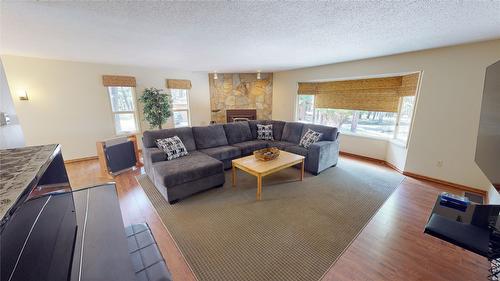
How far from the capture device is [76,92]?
4.11 meters

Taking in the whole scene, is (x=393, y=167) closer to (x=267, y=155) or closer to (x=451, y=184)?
(x=451, y=184)

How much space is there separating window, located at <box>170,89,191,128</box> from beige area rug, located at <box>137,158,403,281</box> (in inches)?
106

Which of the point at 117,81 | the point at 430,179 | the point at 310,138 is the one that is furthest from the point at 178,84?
the point at 430,179

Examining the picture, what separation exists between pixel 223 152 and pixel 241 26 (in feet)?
7.15

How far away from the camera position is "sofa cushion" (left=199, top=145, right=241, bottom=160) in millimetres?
3495

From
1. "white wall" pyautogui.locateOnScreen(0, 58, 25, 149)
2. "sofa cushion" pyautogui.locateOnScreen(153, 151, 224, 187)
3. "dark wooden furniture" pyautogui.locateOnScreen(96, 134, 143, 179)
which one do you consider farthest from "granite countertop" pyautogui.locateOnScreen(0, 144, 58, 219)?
"dark wooden furniture" pyautogui.locateOnScreen(96, 134, 143, 179)

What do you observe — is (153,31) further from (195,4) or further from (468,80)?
(468,80)

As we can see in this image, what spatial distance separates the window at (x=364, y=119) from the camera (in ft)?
12.5

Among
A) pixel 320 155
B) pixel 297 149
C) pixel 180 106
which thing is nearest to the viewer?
pixel 320 155

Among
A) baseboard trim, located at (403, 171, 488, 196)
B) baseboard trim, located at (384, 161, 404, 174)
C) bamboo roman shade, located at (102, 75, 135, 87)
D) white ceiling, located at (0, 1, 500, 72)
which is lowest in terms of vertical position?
baseboard trim, located at (403, 171, 488, 196)

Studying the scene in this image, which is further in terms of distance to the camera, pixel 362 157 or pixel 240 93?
pixel 240 93

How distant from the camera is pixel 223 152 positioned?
359 cm

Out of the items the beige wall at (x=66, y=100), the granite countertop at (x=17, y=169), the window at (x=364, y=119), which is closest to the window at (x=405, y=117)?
the window at (x=364, y=119)

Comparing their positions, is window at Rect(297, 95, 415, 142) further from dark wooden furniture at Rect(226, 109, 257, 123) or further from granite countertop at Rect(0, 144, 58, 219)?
granite countertop at Rect(0, 144, 58, 219)
